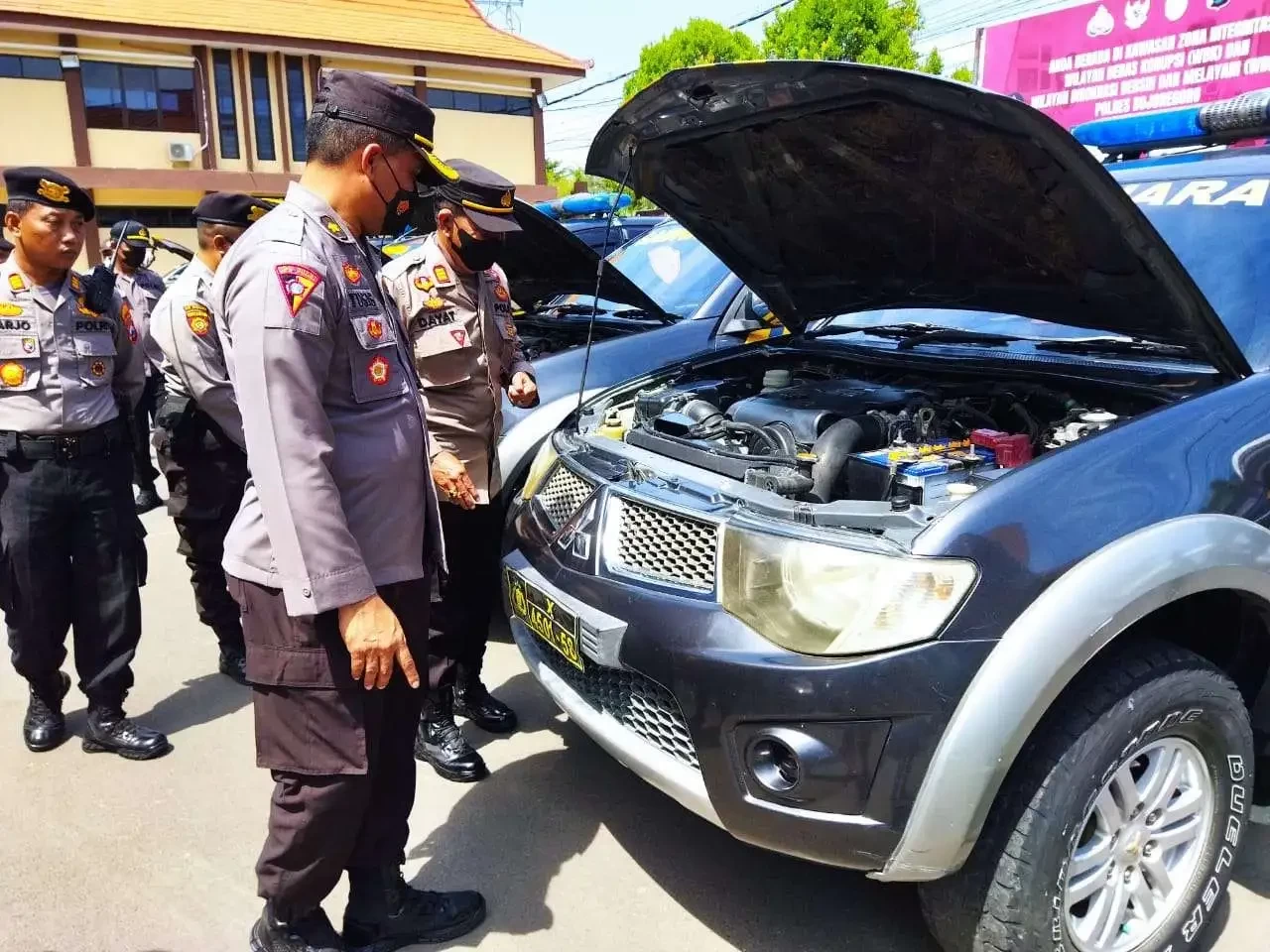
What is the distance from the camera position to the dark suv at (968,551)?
185 cm

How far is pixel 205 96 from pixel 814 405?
2107 cm

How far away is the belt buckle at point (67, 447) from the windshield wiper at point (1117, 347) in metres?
3.11

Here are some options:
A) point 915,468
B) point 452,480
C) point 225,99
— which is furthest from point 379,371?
point 225,99

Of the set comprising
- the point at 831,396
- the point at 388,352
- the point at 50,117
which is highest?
the point at 50,117

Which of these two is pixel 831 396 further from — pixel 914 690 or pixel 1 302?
pixel 1 302

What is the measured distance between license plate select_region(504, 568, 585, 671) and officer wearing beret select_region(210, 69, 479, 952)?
0.33 metres

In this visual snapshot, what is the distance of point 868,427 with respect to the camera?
268cm

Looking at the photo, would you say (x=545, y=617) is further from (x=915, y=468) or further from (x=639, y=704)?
(x=915, y=468)

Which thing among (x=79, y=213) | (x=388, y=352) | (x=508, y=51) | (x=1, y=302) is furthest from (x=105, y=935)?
(x=508, y=51)

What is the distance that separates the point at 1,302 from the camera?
310 cm

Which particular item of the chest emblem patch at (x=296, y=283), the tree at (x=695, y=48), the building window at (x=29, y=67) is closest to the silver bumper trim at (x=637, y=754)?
the chest emblem patch at (x=296, y=283)

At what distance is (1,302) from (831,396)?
2.66m

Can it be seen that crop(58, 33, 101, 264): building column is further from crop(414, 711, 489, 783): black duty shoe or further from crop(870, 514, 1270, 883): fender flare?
crop(870, 514, 1270, 883): fender flare

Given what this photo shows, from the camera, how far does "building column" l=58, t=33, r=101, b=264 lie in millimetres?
18734
